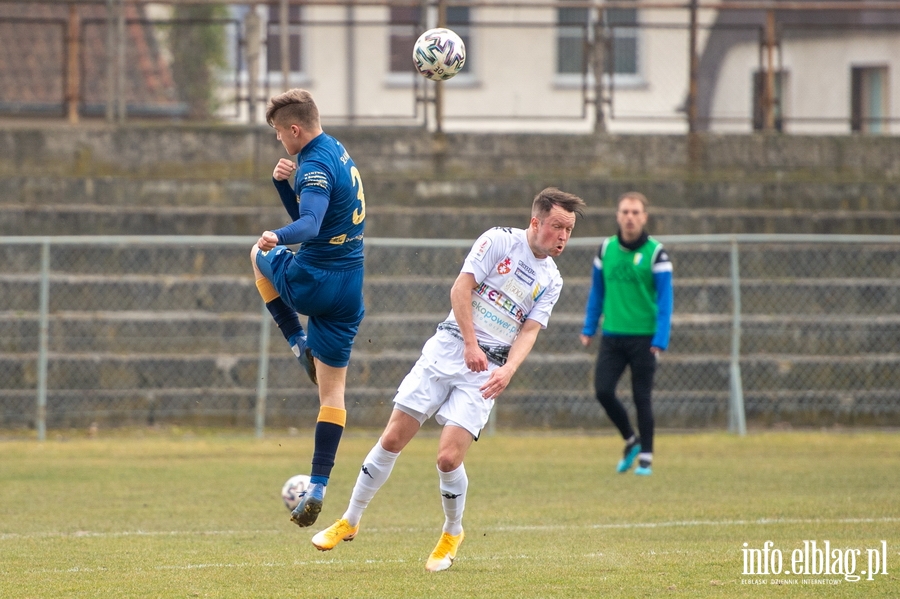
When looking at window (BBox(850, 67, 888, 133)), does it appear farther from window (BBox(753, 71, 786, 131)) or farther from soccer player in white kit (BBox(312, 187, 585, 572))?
soccer player in white kit (BBox(312, 187, 585, 572))

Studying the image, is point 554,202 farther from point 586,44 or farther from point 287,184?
point 586,44

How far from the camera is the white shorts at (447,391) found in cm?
657

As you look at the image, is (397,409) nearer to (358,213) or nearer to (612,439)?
(358,213)

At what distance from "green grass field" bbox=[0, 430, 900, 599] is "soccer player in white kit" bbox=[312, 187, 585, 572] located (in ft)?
1.41

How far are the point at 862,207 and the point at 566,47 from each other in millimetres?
5278

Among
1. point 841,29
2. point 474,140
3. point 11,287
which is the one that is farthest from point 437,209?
point 841,29

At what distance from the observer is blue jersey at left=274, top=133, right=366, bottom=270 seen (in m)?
6.52

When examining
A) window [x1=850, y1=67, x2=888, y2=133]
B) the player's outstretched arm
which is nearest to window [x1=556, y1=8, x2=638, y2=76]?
window [x1=850, y1=67, x2=888, y2=133]

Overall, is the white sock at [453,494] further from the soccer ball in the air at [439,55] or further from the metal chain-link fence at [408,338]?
the metal chain-link fence at [408,338]

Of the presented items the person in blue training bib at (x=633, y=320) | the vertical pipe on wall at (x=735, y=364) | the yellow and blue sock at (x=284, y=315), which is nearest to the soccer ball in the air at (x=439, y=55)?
the yellow and blue sock at (x=284, y=315)

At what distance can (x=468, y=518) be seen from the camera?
8609 millimetres

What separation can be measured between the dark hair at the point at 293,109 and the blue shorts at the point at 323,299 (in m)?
0.80

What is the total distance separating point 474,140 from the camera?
1630cm

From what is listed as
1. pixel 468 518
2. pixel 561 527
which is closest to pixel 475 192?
pixel 468 518
